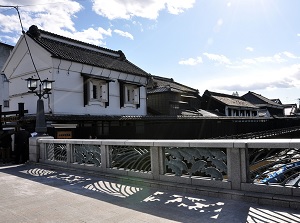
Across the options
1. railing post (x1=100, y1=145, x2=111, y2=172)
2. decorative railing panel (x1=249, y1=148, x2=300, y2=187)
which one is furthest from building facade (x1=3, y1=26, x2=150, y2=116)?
decorative railing panel (x1=249, y1=148, x2=300, y2=187)

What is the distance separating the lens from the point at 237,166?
17.8ft

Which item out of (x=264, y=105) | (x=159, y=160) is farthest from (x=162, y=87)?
(x=264, y=105)

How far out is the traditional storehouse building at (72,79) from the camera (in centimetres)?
1781

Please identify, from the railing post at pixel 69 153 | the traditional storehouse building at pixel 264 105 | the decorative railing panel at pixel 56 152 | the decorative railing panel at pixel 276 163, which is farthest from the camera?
the traditional storehouse building at pixel 264 105

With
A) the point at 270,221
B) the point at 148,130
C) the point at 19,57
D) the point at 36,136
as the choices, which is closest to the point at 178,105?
the point at 148,130

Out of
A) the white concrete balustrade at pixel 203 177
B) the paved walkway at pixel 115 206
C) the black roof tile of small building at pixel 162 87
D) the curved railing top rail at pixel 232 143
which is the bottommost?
the paved walkway at pixel 115 206

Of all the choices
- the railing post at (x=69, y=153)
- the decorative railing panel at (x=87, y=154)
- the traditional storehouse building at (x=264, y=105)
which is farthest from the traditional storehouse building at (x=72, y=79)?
the traditional storehouse building at (x=264, y=105)

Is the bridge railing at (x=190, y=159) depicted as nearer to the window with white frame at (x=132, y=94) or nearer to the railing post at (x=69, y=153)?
the railing post at (x=69, y=153)

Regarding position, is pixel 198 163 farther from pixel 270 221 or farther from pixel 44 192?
pixel 44 192

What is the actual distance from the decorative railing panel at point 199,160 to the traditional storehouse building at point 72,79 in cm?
1037

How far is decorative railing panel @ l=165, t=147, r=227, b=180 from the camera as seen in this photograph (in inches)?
226

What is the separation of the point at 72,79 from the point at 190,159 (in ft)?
48.2

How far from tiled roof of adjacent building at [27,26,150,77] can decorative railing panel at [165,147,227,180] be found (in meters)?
13.9

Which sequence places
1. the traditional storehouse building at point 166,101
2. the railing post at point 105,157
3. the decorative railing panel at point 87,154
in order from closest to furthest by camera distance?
the railing post at point 105,157 < the decorative railing panel at point 87,154 < the traditional storehouse building at point 166,101
